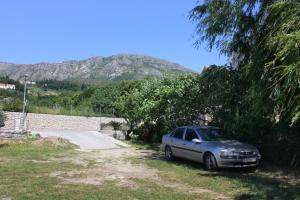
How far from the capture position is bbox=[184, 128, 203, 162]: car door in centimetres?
1630

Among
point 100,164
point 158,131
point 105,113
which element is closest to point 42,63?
point 105,113

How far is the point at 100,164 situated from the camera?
17.1 m

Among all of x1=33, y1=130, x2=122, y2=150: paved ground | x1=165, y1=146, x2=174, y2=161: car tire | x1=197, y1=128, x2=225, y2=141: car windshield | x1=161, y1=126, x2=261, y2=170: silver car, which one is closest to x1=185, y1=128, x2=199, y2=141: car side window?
x1=161, y1=126, x2=261, y2=170: silver car

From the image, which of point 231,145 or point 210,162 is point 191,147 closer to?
point 210,162

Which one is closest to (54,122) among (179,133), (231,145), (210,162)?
(179,133)

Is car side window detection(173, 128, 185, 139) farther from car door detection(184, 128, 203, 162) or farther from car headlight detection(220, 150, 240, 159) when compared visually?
car headlight detection(220, 150, 240, 159)

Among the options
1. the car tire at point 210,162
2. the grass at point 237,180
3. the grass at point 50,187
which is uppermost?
the car tire at point 210,162

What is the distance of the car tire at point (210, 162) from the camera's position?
15383mm

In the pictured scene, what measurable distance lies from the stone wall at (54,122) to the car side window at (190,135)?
20856mm

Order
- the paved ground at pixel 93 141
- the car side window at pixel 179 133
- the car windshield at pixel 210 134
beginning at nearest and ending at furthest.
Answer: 1. the car windshield at pixel 210 134
2. the car side window at pixel 179 133
3. the paved ground at pixel 93 141

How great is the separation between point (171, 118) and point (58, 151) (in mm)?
6854

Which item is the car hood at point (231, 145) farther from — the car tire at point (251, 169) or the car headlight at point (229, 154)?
the car tire at point (251, 169)

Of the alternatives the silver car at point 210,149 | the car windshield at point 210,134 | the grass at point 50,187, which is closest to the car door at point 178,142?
the silver car at point 210,149

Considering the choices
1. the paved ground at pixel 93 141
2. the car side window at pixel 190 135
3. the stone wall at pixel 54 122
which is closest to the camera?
the car side window at pixel 190 135
